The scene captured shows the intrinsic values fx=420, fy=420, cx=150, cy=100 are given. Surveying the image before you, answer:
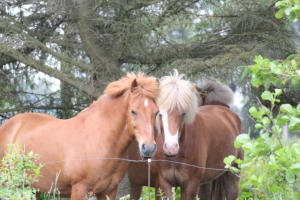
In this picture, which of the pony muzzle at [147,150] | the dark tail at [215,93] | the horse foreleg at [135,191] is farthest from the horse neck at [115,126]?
the dark tail at [215,93]

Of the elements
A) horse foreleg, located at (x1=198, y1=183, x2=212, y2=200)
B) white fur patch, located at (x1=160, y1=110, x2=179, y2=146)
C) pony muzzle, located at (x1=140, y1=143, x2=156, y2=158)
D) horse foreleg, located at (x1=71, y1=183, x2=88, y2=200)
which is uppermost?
white fur patch, located at (x1=160, y1=110, x2=179, y2=146)

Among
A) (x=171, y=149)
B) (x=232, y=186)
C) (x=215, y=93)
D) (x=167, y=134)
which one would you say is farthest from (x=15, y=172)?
(x=215, y=93)

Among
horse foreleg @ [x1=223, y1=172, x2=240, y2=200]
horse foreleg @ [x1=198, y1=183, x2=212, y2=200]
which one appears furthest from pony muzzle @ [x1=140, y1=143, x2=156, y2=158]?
horse foreleg @ [x1=198, y1=183, x2=212, y2=200]

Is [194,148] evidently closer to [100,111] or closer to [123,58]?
[100,111]

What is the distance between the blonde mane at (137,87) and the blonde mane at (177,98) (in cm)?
63

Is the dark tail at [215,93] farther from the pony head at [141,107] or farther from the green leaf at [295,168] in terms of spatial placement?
the green leaf at [295,168]

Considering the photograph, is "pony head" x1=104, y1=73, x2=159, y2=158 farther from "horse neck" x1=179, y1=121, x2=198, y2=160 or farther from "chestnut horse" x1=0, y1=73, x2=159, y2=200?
"horse neck" x1=179, y1=121, x2=198, y2=160

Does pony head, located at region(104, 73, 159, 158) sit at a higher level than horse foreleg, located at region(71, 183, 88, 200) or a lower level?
higher

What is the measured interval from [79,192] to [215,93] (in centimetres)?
387

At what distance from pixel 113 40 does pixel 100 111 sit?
239 cm

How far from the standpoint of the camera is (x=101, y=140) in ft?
14.5

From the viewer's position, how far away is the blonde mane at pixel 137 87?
4.28 m

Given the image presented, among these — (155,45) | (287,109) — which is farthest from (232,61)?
(287,109)

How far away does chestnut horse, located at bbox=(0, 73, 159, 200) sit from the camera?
420 cm
